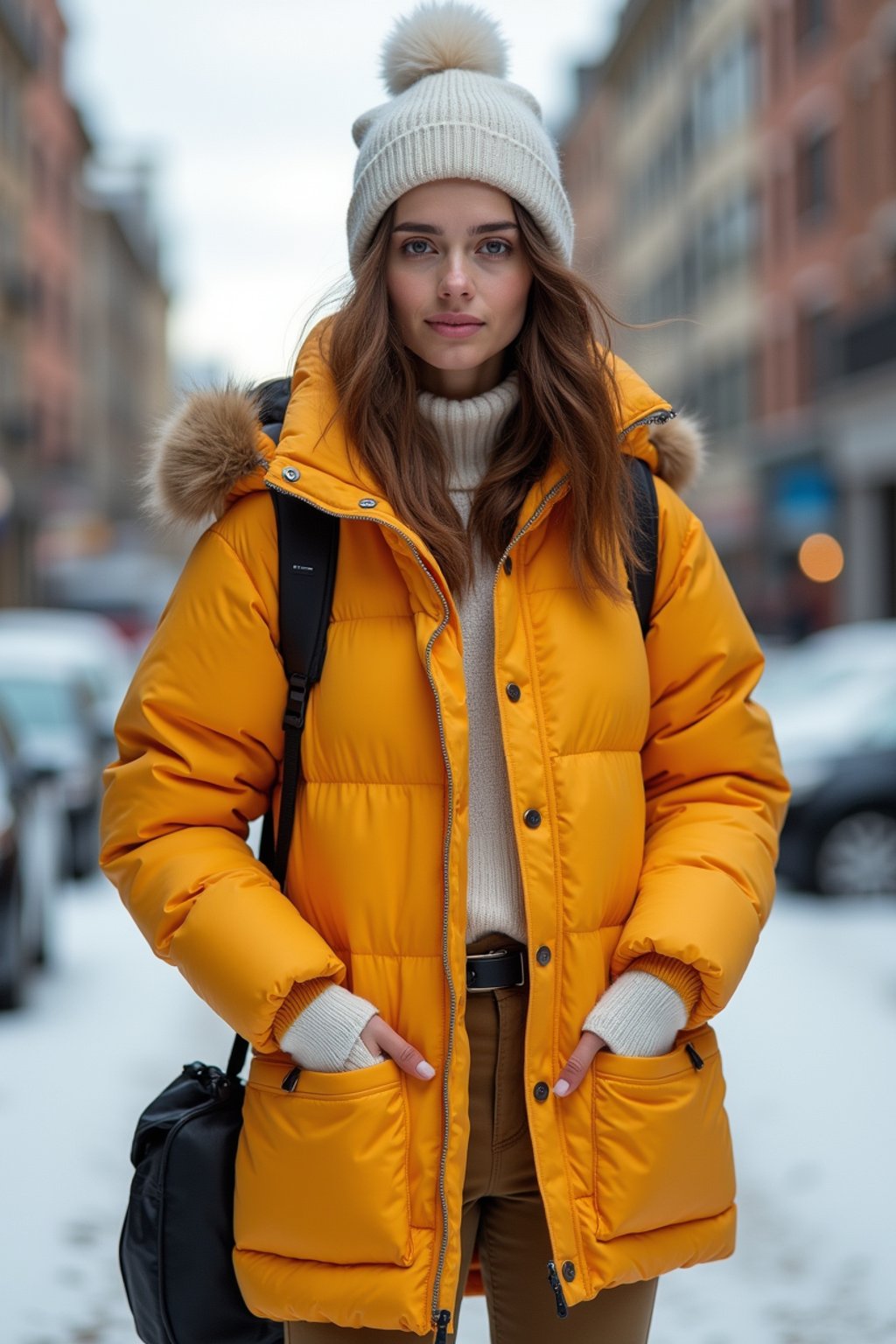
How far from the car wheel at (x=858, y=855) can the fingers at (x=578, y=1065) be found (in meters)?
7.75

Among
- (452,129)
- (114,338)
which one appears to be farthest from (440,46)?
(114,338)

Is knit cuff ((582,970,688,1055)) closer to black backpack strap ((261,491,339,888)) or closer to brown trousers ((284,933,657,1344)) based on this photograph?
brown trousers ((284,933,657,1344))

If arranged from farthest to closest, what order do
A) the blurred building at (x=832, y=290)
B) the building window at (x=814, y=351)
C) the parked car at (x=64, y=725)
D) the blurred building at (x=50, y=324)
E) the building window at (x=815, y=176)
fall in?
1. the blurred building at (x=50, y=324)
2. the building window at (x=814, y=351)
3. the building window at (x=815, y=176)
4. the blurred building at (x=832, y=290)
5. the parked car at (x=64, y=725)

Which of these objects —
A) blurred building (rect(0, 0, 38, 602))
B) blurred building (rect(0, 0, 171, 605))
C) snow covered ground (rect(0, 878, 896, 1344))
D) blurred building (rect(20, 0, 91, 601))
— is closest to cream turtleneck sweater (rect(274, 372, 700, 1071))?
snow covered ground (rect(0, 878, 896, 1344))

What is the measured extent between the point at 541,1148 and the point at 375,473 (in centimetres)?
85

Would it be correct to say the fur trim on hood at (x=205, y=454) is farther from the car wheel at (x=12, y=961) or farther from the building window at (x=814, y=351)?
the building window at (x=814, y=351)

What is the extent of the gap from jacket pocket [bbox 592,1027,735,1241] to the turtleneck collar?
0.76m

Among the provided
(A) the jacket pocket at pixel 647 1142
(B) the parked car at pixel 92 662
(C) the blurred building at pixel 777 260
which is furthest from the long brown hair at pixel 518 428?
(C) the blurred building at pixel 777 260

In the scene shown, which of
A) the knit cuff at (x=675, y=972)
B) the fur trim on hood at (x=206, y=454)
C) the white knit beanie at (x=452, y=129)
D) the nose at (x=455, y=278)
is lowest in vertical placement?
the knit cuff at (x=675, y=972)

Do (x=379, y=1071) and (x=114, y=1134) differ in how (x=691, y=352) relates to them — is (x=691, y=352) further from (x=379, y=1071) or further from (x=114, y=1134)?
(x=379, y=1071)

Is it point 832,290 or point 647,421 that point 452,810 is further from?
point 832,290

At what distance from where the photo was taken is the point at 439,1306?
2062 millimetres

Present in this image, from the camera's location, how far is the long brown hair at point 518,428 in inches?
85.4

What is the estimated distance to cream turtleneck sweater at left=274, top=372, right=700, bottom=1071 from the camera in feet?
6.68
